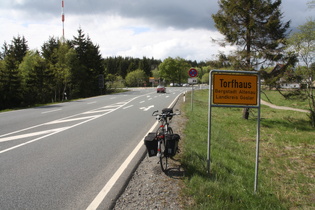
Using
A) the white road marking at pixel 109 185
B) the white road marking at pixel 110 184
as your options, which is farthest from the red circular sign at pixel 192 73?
the white road marking at pixel 109 185

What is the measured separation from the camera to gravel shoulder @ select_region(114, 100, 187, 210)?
345 cm

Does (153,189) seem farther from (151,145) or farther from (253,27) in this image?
(253,27)

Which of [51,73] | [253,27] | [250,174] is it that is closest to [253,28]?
[253,27]

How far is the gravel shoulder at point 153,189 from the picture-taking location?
3.45 metres

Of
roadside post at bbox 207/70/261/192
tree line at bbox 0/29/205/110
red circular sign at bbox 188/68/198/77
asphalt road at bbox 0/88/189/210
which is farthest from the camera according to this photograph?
tree line at bbox 0/29/205/110

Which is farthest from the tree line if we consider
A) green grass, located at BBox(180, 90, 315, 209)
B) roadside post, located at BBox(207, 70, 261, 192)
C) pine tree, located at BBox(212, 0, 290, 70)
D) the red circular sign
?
roadside post, located at BBox(207, 70, 261, 192)

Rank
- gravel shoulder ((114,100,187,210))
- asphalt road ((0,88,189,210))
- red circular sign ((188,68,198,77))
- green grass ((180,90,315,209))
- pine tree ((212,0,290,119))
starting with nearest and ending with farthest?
1. gravel shoulder ((114,100,187,210))
2. asphalt road ((0,88,189,210))
3. green grass ((180,90,315,209))
4. pine tree ((212,0,290,119))
5. red circular sign ((188,68,198,77))

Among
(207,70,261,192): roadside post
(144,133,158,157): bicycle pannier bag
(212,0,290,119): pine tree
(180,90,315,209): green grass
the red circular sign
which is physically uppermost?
(212,0,290,119): pine tree

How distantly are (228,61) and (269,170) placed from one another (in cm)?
878

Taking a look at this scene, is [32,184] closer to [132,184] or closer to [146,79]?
[132,184]

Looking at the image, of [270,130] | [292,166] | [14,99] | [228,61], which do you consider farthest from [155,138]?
[14,99]

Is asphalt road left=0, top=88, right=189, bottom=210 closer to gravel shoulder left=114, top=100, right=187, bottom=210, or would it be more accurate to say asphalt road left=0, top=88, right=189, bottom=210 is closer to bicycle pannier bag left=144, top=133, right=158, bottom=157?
gravel shoulder left=114, top=100, right=187, bottom=210

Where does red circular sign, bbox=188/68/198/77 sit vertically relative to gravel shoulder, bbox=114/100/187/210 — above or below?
above

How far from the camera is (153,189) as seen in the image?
395cm
